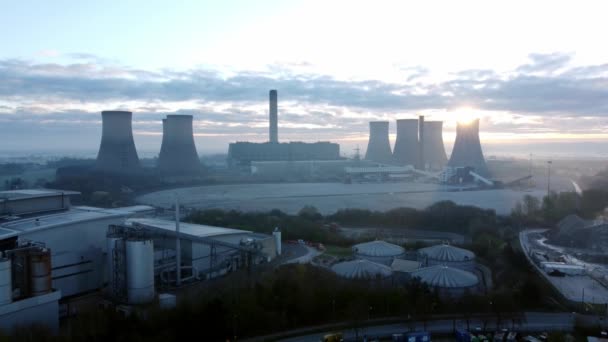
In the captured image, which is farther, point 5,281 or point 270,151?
point 270,151

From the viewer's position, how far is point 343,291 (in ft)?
16.9

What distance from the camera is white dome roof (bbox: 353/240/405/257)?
7.20 metres

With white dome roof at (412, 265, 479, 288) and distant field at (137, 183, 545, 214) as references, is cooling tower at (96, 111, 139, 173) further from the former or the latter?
white dome roof at (412, 265, 479, 288)

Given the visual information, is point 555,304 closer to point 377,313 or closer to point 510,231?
point 377,313

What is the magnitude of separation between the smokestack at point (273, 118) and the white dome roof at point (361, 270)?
1984 cm

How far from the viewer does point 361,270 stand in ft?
20.0

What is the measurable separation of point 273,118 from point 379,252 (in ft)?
65.7

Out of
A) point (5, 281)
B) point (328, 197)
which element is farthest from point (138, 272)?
point (328, 197)

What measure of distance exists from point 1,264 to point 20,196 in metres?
2.81

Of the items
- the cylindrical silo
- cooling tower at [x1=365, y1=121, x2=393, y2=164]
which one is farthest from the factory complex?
cooling tower at [x1=365, y1=121, x2=393, y2=164]

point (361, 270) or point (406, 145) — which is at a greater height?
point (406, 145)

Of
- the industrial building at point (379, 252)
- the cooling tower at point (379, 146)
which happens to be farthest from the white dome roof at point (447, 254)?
the cooling tower at point (379, 146)

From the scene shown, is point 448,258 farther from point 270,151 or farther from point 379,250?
point 270,151

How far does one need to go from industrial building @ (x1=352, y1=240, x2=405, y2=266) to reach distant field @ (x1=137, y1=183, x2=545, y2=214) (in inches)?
242
